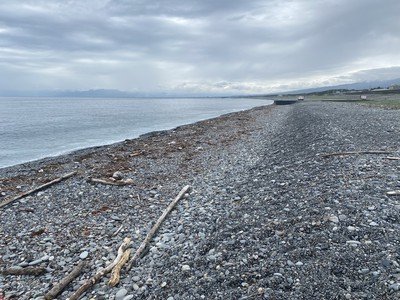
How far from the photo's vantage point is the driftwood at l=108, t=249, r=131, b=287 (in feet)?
22.5

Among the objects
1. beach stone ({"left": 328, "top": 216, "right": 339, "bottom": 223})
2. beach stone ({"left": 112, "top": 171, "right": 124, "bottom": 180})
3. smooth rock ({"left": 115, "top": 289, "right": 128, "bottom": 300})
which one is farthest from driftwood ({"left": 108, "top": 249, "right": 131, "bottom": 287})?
beach stone ({"left": 112, "top": 171, "right": 124, "bottom": 180})

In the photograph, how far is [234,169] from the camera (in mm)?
16844

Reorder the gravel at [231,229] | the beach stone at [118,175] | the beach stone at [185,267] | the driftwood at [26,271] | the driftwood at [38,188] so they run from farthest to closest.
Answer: the beach stone at [118,175]
the driftwood at [38,188]
the driftwood at [26,271]
the beach stone at [185,267]
the gravel at [231,229]

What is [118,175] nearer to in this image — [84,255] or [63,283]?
[84,255]

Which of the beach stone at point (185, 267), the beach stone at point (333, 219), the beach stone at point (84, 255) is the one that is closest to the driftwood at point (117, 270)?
the beach stone at point (84, 255)

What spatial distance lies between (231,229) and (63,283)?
4281 millimetres

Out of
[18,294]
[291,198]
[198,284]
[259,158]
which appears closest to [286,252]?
[198,284]

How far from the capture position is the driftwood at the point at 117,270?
6.87m

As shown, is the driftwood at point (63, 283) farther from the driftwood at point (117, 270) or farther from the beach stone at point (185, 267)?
the beach stone at point (185, 267)

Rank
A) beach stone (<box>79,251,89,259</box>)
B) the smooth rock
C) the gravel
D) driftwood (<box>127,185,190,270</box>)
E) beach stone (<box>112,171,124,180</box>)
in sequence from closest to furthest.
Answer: the gravel, the smooth rock, driftwood (<box>127,185,190,270</box>), beach stone (<box>79,251,89,259</box>), beach stone (<box>112,171,124,180</box>)

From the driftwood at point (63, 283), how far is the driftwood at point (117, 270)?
0.93m

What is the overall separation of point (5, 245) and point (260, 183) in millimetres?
8992

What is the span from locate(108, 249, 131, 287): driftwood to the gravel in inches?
4.8

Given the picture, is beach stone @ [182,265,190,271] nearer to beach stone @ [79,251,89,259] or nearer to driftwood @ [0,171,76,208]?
beach stone @ [79,251,89,259]
